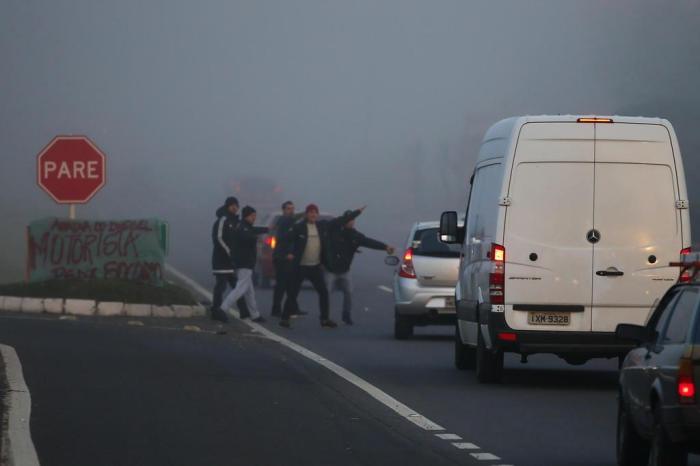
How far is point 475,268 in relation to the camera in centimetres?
1552

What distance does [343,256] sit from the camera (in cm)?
2527

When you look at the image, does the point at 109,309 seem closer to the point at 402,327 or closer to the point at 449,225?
the point at 402,327

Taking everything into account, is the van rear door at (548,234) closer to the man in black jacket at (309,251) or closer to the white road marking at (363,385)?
the white road marking at (363,385)

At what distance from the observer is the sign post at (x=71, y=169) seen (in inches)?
1122

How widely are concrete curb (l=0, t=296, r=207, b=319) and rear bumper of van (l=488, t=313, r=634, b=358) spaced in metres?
11.2

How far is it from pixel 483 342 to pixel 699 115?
25218 millimetres

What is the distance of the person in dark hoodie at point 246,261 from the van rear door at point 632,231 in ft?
36.3

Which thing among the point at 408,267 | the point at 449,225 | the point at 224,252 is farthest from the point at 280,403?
the point at 224,252

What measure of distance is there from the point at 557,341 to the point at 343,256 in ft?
36.4

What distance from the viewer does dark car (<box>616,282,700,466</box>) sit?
783 cm

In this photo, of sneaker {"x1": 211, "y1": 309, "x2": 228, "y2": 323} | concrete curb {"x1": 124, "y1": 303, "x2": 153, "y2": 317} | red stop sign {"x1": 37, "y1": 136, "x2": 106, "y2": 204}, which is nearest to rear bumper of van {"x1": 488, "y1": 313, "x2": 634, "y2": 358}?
sneaker {"x1": 211, "y1": 309, "x2": 228, "y2": 323}

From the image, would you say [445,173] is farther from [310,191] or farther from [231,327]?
[231,327]

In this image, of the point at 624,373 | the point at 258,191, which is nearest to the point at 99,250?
the point at 624,373

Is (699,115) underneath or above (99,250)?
above
